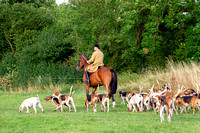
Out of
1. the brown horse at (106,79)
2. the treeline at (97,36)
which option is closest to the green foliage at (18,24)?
the treeline at (97,36)

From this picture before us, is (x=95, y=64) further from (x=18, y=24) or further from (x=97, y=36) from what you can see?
(x=18, y=24)

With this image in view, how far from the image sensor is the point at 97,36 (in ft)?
92.4

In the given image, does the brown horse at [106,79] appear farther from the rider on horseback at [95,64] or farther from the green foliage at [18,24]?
the green foliage at [18,24]

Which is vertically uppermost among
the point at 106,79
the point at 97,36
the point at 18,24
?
the point at 18,24

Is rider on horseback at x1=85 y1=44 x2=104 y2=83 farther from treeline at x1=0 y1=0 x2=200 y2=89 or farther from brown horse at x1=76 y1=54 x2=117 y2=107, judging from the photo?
treeline at x1=0 y1=0 x2=200 y2=89

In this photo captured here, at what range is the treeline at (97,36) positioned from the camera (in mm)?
23656

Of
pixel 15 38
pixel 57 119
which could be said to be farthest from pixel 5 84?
pixel 57 119

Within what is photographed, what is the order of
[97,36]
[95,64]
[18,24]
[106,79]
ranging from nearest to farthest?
[106,79]
[95,64]
[97,36]
[18,24]

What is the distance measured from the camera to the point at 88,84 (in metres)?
16.0

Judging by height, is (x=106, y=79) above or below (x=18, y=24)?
below

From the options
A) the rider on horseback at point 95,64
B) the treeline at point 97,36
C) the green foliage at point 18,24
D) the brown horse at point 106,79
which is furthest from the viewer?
the green foliage at point 18,24

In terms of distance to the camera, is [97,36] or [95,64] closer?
[95,64]

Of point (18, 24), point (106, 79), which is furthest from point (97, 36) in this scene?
point (106, 79)

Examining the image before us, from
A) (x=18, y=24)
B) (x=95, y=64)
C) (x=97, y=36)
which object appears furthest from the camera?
(x=18, y=24)
